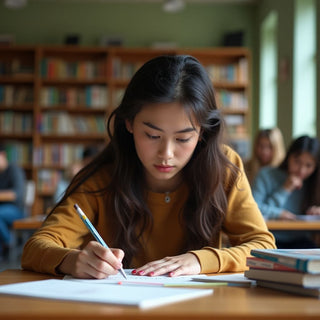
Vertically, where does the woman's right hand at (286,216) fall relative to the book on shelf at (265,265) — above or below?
below

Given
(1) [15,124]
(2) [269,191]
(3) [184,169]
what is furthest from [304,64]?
(3) [184,169]

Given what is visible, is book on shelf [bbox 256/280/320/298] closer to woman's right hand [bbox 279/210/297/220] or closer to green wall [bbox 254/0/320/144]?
woman's right hand [bbox 279/210/297/220]

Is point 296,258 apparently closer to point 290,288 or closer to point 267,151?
point 290,288

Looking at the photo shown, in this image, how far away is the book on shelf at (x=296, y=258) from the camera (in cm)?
88

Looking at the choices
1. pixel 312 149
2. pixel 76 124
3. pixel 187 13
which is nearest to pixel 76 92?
pixel 76 124

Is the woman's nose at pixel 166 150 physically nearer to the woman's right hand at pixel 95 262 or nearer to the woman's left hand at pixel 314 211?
the woman's right hand at pixel 95 262

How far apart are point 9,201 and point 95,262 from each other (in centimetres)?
496

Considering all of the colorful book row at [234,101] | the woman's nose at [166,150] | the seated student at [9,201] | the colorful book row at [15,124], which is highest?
the colorful book row at [234,101]

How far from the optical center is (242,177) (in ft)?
4.82

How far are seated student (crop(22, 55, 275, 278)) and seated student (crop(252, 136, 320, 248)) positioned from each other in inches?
64.5

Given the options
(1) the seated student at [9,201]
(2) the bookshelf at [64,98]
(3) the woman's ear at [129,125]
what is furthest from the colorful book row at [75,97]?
(3) the woman's ear at [129,125]

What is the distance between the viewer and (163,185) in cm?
150

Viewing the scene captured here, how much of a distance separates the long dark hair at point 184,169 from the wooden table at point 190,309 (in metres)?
0.55

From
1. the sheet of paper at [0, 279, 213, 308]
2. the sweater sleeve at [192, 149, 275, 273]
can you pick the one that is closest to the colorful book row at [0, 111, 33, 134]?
the sweater sleeve at [192, 149, 275, 273]
